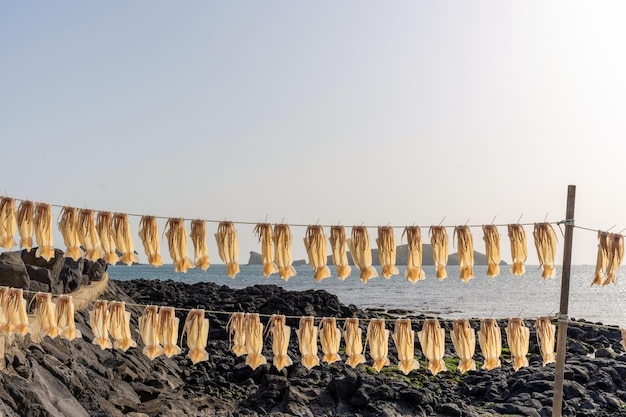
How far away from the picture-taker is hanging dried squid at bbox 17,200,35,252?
870 centimetres

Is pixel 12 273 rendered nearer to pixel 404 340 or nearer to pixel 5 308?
pixel 5 308

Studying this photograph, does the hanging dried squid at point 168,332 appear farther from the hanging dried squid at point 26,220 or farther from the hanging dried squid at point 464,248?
the hanging dried squid at point 464,248

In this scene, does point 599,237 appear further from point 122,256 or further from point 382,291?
point 382,291

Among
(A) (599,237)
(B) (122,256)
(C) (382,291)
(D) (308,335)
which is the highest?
(A) (599,237)

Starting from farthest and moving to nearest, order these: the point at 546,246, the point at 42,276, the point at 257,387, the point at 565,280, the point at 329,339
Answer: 1. the point at 42,276
2. the point at 257,387
3. the point at 329,339
4. the point at 565,280
5. the point at 546,246

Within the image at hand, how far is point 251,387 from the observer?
22.8m

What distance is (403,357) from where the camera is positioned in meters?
9.27

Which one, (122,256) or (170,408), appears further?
(170,408)

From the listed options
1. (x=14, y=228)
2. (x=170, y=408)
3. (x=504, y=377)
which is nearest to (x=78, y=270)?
(x=170, y=408)

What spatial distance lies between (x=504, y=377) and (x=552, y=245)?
60.5 ft

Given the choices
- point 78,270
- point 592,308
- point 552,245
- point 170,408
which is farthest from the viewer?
point 592,308

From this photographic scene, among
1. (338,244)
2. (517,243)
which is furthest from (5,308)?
(517,243)

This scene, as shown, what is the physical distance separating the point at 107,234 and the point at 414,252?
151 inches

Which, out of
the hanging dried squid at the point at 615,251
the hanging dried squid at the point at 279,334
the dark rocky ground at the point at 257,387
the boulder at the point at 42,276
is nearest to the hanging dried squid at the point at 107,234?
the hanging dried squid at the point at 279,334
